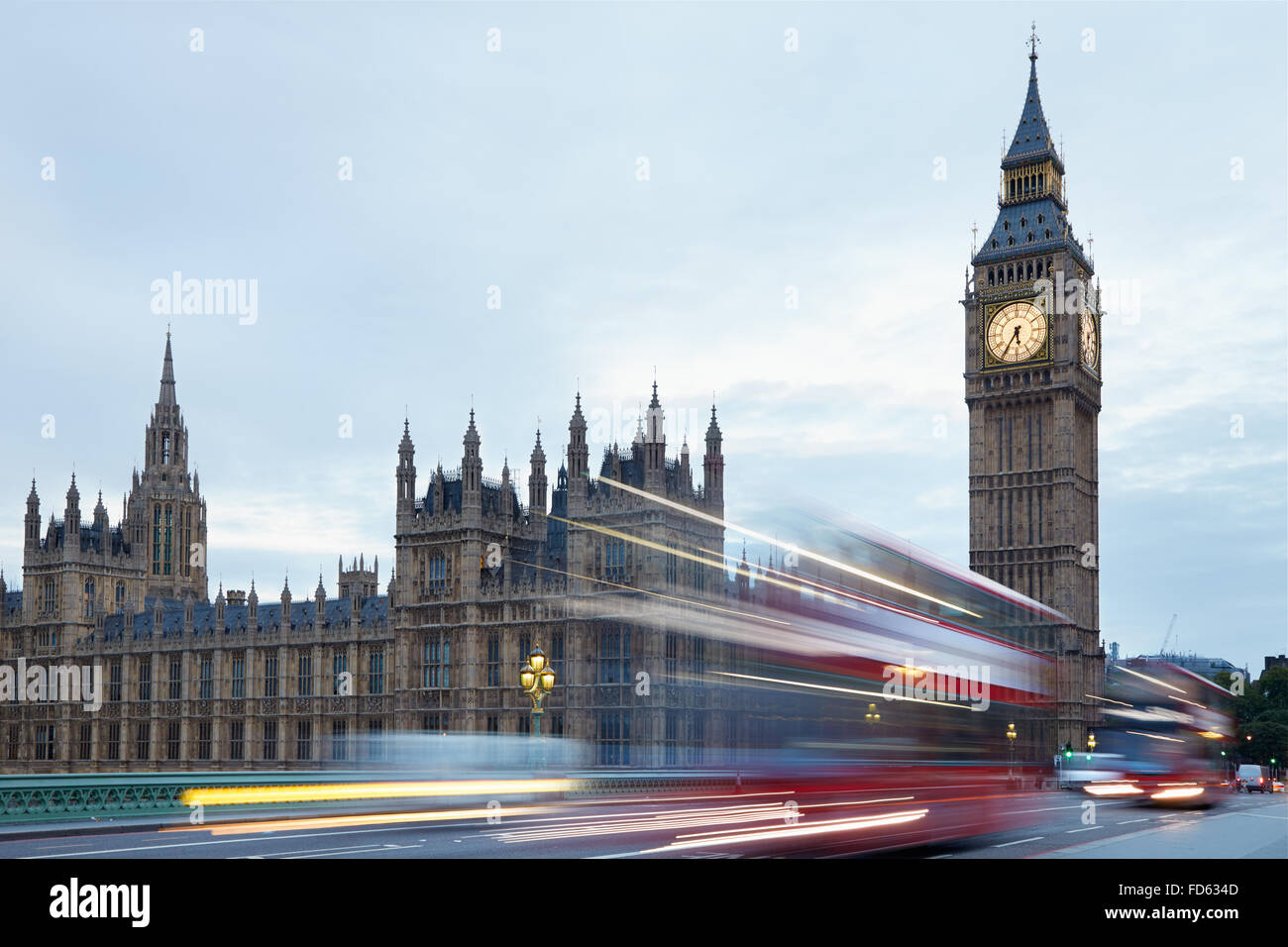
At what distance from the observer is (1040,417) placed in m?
102

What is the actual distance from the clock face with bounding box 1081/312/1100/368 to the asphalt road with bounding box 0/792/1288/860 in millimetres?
67116

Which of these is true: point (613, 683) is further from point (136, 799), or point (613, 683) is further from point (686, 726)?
point (136, 799)

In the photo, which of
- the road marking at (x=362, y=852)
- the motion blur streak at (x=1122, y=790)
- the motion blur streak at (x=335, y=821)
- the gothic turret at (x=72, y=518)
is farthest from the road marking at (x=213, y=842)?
the gothic turret at (x=72, y=518)

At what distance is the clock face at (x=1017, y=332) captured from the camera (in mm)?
102000

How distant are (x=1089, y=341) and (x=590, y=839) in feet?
281

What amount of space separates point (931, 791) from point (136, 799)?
76.6 ft

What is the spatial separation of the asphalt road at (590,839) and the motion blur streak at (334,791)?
39.1 inches

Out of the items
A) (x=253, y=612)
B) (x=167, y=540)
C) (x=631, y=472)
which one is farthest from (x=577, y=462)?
(x=167, y=540)

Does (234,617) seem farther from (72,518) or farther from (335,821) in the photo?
(335,821)

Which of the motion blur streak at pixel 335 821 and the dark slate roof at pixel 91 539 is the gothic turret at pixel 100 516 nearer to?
the dark slate roof at pixel 91 539

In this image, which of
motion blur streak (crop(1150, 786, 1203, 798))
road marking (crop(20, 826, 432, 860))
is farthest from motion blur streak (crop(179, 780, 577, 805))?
motion blur streak (crop(1150, 786, 1203, 798))

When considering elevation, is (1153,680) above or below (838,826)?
above

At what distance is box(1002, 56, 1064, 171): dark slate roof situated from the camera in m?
108

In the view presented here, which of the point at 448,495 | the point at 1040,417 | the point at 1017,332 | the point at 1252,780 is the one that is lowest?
the point at 1252,780
